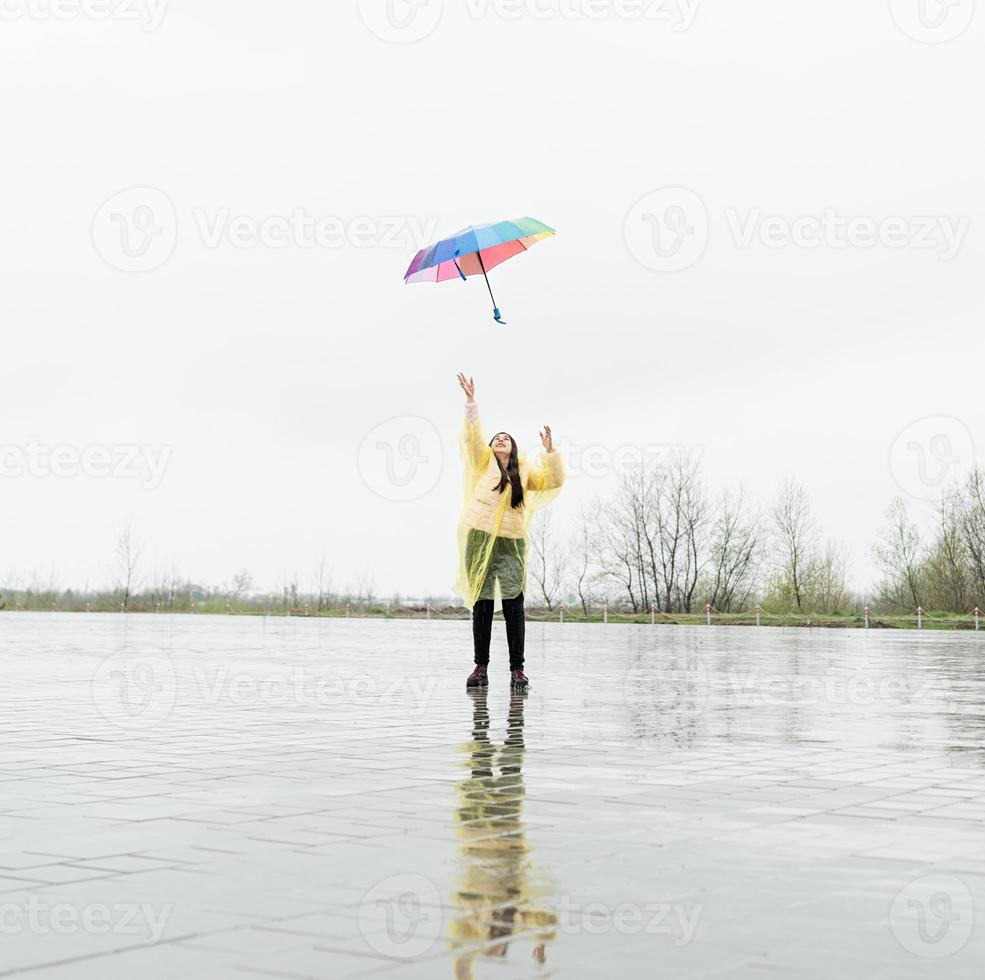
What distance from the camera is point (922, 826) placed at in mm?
4922

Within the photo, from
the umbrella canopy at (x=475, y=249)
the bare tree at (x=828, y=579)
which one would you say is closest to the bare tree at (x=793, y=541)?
the bare tree at (x=828, y=579)

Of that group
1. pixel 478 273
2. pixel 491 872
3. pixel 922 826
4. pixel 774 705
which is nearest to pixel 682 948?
pixel 491 872

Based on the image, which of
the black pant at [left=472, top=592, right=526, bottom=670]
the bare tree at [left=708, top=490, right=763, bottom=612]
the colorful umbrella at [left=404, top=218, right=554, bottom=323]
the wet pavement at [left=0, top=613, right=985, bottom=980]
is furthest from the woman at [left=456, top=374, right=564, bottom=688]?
the bare tree at [left=708, top=490, right=763, bottom=612]

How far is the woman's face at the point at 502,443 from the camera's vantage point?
466 inches

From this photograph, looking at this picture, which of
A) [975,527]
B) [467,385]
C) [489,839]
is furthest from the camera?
[975,527]

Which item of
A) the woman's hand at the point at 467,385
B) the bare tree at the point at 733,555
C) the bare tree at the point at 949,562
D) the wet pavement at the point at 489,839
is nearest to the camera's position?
the wet pavement at the point at 489,839

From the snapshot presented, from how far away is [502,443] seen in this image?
11.9m

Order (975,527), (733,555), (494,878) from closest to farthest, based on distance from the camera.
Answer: (494,878) → (975,527) → (733,555)

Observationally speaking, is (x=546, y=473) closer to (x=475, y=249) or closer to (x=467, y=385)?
(x=467, y=385)

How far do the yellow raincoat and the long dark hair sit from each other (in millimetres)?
44

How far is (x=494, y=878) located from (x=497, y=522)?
799 cm

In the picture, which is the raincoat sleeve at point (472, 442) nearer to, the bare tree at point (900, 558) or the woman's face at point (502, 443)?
the woman's face at point (502, 443)

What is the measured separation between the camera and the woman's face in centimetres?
1184

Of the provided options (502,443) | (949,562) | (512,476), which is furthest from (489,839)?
(949,562)
